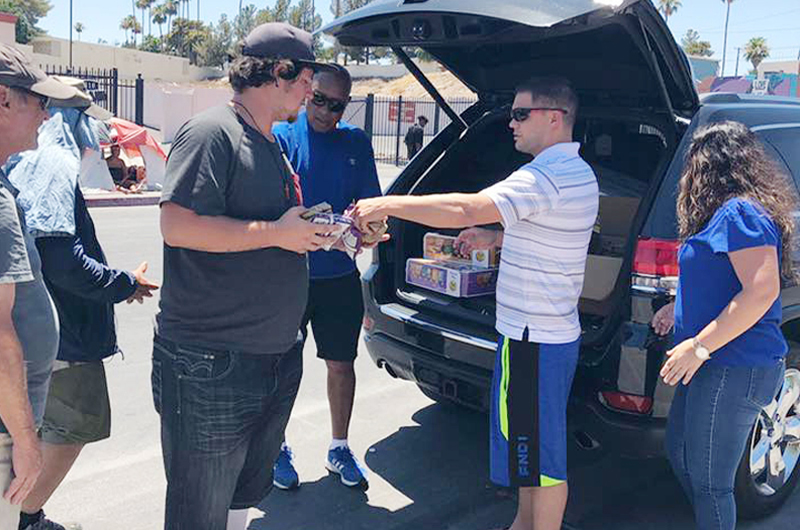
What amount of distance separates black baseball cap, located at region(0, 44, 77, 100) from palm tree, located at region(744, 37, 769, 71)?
8781cm

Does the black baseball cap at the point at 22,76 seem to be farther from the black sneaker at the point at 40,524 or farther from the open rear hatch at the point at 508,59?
the black sneaker at the point at 40,524

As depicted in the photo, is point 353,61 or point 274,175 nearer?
point 274,175

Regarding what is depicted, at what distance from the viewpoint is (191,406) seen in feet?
7.96

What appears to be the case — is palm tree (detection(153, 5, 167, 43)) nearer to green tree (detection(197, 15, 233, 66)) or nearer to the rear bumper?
green tree (detection(197, 15, 233, 66))

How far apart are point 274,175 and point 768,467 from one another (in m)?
2.66

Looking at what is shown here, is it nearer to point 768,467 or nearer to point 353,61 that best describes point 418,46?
point 768,467

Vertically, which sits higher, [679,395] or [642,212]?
[642,212]

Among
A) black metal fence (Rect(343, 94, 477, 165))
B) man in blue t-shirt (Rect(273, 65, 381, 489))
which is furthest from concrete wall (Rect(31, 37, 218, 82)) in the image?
man in blue t-shirt (Rect(273, 65, 381, 489))

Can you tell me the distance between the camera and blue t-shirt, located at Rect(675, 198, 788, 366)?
8.61ft

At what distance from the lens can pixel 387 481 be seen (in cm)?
390

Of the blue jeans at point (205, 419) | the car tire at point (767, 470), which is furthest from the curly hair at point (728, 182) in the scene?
the blue jeans at point (205, 419)

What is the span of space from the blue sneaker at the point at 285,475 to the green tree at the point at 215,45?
87310 mm

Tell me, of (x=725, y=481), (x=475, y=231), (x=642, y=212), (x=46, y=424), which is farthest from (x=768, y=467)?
(x=46, y=424)

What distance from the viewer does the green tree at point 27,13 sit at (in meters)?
71.2
